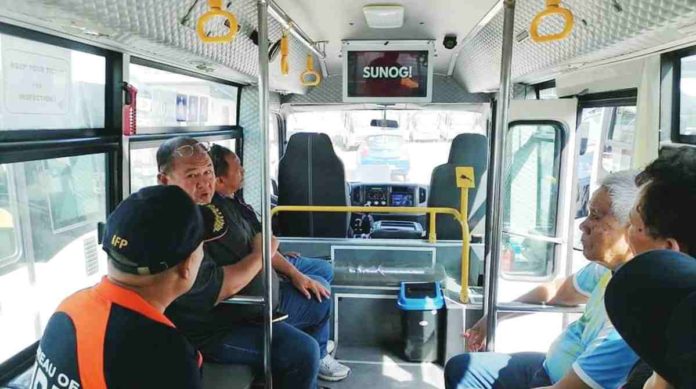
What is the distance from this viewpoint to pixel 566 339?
6.54ft

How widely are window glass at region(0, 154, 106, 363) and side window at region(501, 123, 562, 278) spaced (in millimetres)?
2841

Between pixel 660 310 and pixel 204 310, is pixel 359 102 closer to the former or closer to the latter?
pixel 204 310

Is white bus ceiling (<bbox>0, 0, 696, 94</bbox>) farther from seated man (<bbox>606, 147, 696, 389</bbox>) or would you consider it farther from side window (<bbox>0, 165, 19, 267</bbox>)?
seated man (<bbox>606, 147, 696, 389</bbox>)

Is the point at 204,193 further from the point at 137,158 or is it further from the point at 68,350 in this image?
the point at 68,350

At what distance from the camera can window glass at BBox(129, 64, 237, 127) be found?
119 inches

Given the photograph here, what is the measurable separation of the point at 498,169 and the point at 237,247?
1207 millimetres

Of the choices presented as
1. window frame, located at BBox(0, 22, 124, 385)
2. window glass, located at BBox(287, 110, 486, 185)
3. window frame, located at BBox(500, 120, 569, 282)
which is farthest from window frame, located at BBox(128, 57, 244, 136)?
window frame, located at BBox(500, 120, 569, 282)

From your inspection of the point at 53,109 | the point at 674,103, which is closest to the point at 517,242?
the point at 674,103

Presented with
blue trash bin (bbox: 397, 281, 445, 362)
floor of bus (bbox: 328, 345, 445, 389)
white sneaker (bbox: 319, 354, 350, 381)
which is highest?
blue trash bin (bbox: 397, 281, 445, 362)

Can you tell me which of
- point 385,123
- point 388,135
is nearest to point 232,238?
point 385,123

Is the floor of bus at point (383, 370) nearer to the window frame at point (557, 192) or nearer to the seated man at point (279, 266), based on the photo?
the seated man at point (279, 266)

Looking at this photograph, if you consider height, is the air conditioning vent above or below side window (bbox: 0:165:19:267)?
below

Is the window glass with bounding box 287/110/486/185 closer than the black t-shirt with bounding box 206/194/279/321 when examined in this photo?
No

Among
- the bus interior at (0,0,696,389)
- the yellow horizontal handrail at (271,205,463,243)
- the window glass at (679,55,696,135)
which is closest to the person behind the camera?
the bus interior at (0,0,696,389)
